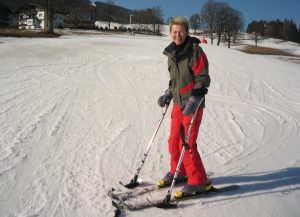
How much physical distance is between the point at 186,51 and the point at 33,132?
385 cm

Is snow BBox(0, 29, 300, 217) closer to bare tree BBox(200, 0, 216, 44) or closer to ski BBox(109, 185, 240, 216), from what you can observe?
ski BBox(109, 185, 240, 216)

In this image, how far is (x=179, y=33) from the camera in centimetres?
440

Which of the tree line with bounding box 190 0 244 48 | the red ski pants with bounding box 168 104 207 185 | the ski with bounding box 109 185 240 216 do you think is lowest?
the ski with bounding box 109 185 240 216

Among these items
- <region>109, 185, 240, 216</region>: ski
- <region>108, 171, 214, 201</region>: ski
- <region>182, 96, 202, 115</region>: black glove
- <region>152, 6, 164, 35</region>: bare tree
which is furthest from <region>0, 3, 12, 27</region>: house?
<region>182, 96, 202, 115</region>: black glove

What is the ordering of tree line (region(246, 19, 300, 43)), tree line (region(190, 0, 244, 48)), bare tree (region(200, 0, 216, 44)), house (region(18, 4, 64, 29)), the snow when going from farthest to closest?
tree line (region(246, 19, 300, 43)), house (region(18, 4, 64, 29)), bare tree (region(200, 0, 216, 44)), tree line (region(190, 0, 244, 48)), the snow

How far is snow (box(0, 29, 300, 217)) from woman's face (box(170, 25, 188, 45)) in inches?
80.4

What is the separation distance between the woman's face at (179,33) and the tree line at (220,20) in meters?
56.7

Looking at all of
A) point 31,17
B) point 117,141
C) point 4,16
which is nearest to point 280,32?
point 31,17

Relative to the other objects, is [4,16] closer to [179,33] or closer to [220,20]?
[220,20]

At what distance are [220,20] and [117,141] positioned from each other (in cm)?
6055

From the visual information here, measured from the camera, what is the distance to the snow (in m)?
4.51

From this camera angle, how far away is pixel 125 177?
5211mm

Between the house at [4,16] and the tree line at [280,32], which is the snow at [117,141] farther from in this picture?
the tree line at [280,32]

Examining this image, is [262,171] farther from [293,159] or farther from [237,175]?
[293,159]
